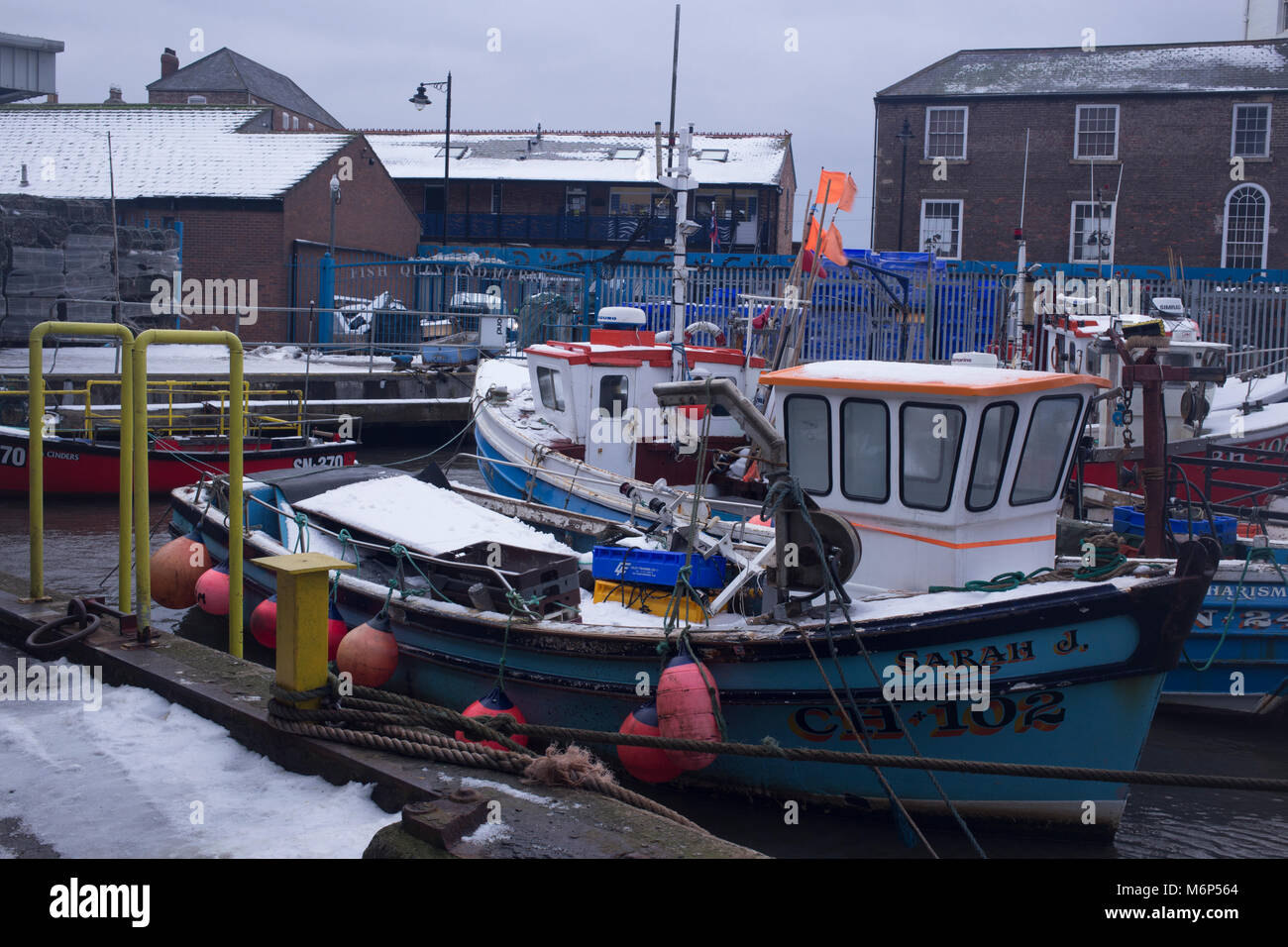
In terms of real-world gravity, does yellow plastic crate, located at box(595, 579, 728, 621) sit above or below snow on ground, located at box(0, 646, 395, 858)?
above

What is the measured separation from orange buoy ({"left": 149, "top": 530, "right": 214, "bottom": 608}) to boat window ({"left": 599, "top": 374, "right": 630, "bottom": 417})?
15.5 ft

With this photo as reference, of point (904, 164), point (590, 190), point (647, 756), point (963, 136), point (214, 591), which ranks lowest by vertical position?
point (647, 756)

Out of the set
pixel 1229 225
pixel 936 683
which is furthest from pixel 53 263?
pixel 1229 225

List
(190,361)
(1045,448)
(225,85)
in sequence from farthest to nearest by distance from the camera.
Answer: (225,85) < (190,361) < (1045,448)

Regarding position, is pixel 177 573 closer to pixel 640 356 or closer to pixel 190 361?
pixel 640 356

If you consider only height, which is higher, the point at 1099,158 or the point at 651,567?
the point at 1099,158

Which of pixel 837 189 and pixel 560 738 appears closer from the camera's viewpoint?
pixel 560 738

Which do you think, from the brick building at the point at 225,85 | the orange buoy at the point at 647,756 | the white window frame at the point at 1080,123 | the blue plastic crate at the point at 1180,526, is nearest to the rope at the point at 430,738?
the orange buoy at the point at 647,756

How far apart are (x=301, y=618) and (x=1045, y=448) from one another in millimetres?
4572

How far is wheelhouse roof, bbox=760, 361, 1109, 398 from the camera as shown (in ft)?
22.0

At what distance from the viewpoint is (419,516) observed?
9664mm

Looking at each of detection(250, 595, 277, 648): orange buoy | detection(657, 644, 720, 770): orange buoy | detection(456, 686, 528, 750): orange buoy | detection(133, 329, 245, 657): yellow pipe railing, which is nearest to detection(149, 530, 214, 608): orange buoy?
detection(250, 595, 277, 648): orange buoy
